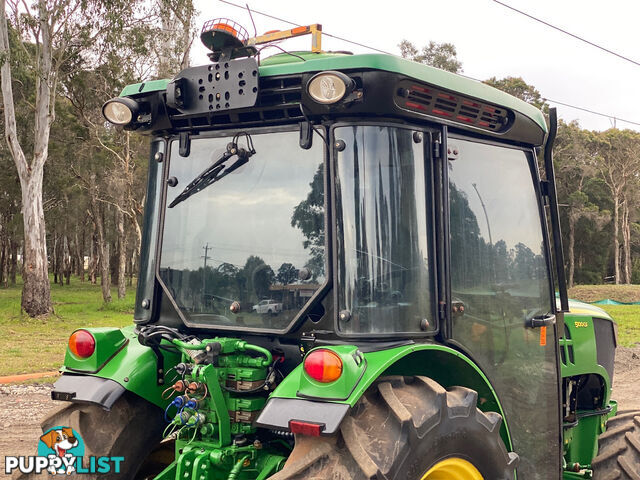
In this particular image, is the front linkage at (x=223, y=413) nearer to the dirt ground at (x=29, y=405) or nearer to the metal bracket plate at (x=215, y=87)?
the metal bracket plate at (x=215, y=87)

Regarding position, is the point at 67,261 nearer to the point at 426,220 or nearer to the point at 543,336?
the point at 543,336

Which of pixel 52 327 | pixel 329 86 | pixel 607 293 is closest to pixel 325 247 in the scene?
pixel 329 86

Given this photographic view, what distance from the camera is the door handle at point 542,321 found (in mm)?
3928

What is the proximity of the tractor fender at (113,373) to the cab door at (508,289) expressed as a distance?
5.25 ft

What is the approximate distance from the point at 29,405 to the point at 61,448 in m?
5.67

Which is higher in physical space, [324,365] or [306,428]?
[324,365]

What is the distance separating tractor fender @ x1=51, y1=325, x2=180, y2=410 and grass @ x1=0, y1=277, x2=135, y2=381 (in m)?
8.64

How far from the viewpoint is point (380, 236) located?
3135 millimetres

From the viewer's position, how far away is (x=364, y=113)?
3.16m

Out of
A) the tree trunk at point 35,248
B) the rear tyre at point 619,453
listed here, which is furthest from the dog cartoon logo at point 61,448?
the tree trunk at point 35,248

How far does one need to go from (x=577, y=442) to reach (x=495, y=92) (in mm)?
2618

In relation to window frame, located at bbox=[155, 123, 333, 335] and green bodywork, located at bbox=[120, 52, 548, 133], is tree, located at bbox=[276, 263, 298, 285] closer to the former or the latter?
window frame, located at bbox=[155, 123, 333, 335]

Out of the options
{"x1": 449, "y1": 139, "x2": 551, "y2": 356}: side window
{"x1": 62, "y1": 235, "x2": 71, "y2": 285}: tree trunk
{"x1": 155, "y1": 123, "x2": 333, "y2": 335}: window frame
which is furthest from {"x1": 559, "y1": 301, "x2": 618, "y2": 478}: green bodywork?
{"x1": 62, "y1": 235, "x2": 71, "y2": 285}: tree trunk

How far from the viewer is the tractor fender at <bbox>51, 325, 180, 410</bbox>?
3.46m
